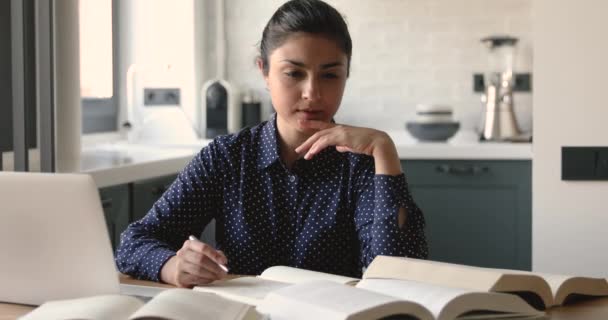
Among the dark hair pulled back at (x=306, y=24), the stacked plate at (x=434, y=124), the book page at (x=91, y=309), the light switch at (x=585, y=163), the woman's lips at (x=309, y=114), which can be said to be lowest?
the book page at (x=91, y=309)

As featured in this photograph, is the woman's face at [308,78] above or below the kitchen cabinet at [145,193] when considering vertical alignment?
above

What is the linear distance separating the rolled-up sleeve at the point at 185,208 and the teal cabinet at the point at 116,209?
996 mm

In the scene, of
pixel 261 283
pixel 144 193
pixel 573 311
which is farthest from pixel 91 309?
pixel 144 193

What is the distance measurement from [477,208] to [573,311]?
7.95 feet

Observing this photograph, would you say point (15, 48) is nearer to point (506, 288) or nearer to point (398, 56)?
point (506, 288)

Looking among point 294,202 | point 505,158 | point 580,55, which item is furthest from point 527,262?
point 294,202

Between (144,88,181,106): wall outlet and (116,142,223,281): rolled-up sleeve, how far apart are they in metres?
2.49

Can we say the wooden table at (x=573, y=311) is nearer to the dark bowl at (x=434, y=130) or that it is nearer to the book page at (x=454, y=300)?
the book page at (x=454, y=300)

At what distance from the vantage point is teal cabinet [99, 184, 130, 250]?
2.92 metres

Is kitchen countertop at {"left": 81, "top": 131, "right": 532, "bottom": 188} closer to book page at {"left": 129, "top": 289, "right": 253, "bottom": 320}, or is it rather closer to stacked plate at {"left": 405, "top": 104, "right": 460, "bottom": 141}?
stacked plate at {"left": 405, "top": 104, "right": 460, "bottom": 141}

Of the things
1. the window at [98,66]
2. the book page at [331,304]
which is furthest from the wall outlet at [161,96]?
the book page at [331,304]

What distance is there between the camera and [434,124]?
153 inches

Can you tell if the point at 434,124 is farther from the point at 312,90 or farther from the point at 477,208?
the point at 312,90

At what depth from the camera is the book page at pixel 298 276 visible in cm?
143
